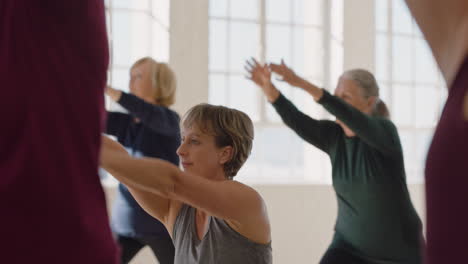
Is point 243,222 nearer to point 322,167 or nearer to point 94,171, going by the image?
point 94,171

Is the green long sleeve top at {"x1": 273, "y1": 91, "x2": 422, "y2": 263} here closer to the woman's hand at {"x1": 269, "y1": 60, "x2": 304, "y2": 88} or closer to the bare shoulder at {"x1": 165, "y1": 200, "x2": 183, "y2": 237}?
the woman's hand at {"x1": 269, "y1": 60, "x2": 304, "y2": 88}

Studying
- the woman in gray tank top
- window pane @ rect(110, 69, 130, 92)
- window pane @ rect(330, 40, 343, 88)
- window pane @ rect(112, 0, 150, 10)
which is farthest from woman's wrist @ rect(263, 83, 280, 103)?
window pane @ rect(330, 40, 343, 88)

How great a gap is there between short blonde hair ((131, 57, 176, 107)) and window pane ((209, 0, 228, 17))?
192cm

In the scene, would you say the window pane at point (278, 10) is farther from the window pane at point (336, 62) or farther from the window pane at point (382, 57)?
the window pane at point (382, 57)

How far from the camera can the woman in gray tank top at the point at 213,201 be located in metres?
1.78

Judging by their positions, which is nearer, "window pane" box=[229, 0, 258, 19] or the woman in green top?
the woman in green top

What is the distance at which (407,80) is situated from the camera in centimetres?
716

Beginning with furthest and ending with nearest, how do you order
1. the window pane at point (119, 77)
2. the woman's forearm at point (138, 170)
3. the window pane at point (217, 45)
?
1. the window pane at point (217, 45)
2. the window pane at point (119, 77)
3. the woman's forearm at point (138, 170)

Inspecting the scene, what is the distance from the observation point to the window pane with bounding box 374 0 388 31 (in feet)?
22.8

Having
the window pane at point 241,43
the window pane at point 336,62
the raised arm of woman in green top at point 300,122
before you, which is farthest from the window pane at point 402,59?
the raised arm of woman in green top at point 300,122

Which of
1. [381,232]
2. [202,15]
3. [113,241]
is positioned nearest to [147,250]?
[202,15]

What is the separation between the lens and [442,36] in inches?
33.6

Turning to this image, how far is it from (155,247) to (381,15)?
4058mm

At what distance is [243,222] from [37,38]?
4.03 ft
